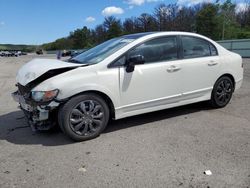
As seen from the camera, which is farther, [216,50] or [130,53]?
[216,50]

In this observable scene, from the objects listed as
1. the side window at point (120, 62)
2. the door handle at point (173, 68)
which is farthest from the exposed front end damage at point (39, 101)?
the door handle at point (173, 68)

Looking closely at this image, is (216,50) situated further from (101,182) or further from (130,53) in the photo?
(101,182)

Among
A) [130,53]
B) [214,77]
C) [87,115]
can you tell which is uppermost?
[130,53]

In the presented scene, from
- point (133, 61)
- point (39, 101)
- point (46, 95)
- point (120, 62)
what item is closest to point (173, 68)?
point (133, 61)

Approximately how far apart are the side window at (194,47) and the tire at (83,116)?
196cm

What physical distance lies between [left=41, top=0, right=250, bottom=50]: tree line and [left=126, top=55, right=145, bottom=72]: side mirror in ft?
157

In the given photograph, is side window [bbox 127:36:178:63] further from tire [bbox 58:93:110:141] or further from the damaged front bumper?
the damaged front bumper

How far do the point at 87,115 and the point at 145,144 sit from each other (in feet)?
3.27

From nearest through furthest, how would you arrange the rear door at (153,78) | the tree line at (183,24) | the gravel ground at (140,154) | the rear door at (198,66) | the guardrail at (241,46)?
the gravel ground at (140,154) < the rear door at (153,78) < the rear door at (198,66) < the guardrail at (241,46) < the tree line at (183,24)

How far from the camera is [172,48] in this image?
5414mm

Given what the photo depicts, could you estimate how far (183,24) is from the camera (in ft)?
231

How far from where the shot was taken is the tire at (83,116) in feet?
14.5

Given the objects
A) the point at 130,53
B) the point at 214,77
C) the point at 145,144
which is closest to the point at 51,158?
the point at 145,144

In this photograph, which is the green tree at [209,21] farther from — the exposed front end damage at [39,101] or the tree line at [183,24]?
the exposed front end damage at [39,101]
